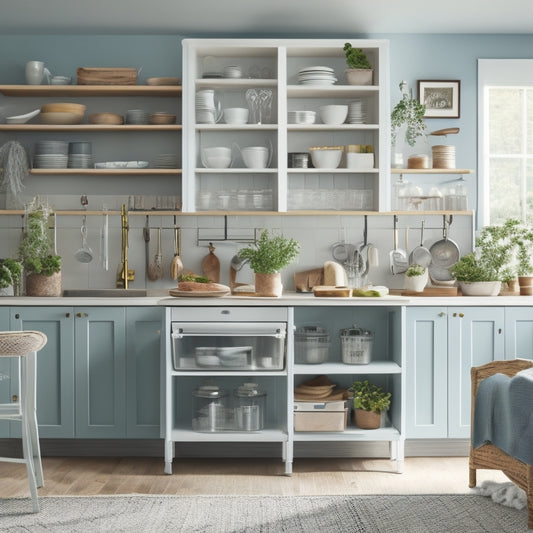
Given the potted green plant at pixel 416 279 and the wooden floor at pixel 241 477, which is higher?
the potted green plant at pixel 416 279

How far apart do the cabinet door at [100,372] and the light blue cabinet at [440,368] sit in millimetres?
1658

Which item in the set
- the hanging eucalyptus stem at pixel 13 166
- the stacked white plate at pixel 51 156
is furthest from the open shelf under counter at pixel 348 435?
the hanging eucalyptus stem at pixel 13 166

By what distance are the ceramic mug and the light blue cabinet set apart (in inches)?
108

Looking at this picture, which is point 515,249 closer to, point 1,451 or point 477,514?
point 477,514

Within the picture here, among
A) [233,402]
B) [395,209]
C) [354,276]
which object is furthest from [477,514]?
[395,209]

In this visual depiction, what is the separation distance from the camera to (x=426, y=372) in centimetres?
448

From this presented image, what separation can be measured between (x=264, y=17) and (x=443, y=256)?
1.91 m

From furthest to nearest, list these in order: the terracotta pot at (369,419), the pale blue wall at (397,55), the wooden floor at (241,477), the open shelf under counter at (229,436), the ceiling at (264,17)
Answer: the pale blue wall at (397,55), the ceiling at (264,17), the terracotta pot at (369,419), the open shelf under counter at (229,436), the wooden floor at (241,477)

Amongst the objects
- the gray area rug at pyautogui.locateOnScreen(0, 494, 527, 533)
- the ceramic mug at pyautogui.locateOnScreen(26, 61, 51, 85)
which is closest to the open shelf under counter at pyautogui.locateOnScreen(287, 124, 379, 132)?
the ceramic mug at pyautogui.locateOnScreen(26, 61, 51, 85)

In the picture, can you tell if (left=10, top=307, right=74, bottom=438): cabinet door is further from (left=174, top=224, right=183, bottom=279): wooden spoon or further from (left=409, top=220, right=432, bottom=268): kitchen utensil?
(left=409, top=220, right=432, bottom=268): kitchen utensil

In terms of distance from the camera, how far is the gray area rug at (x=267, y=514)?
3340 millimetres

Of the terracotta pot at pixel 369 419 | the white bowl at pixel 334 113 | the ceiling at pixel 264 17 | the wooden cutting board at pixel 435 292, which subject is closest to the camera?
the terracotta pot at pixel 369 419

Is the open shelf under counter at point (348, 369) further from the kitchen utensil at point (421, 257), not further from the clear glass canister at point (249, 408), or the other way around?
the kitchen utensil at point (421, 257)

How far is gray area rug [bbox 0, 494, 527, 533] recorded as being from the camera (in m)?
3.34
